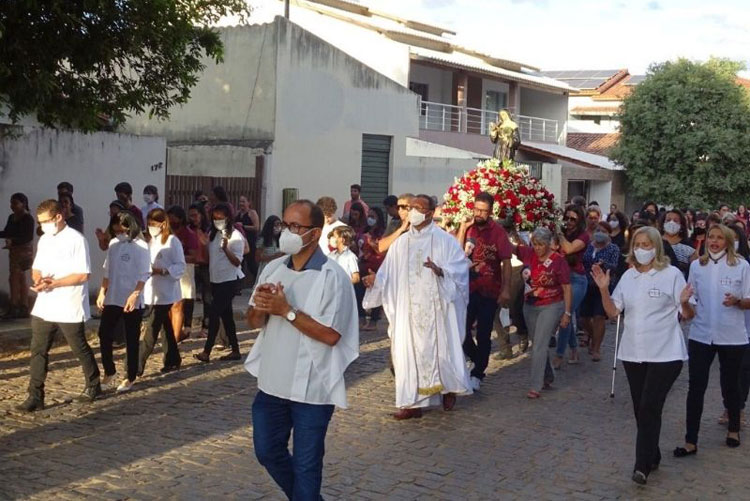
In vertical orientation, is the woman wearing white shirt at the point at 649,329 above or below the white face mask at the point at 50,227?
below

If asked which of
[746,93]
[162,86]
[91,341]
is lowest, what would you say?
[91,341]

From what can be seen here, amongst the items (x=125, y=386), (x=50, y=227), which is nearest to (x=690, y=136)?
(x=125, y=386)

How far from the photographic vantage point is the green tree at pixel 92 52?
31.8 feet

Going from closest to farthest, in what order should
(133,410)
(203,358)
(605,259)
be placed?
(133,410) < (203,358) < (605,259)

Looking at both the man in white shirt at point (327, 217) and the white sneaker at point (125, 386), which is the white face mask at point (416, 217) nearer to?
the man in white shirt at point (327, 217)

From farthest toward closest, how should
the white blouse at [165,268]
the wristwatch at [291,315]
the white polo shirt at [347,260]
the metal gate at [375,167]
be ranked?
the metal gate at [375,167], the white polo shirt at [347,260], the white blouse at [165,268], the wristwatch at [291,315]

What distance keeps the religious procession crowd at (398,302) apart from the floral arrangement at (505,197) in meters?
0.17


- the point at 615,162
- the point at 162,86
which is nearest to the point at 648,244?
the point at 162,86

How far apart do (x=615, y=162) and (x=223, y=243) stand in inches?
1130

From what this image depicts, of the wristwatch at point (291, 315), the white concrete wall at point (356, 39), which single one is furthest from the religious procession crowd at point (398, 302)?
the white concrete wall at point (356, 39)

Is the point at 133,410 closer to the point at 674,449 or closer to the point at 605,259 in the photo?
the point at 674,449

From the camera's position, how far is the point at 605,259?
42.6 ft

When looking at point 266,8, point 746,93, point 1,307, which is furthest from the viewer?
point 746,93

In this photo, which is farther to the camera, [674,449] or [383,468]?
[674,449]
